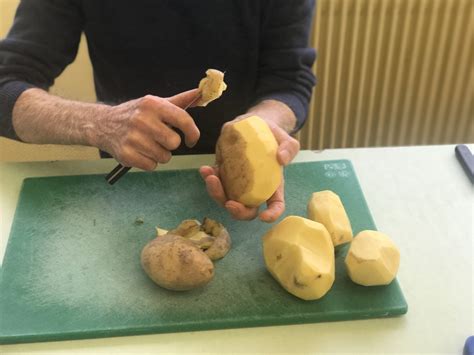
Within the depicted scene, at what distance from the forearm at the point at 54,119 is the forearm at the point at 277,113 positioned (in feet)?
1.01

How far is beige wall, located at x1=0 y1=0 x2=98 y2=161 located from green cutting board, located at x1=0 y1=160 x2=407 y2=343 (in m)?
0.76

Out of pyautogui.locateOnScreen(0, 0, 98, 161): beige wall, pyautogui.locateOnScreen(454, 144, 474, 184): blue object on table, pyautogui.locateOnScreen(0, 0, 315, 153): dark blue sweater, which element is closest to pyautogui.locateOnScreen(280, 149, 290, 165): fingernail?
pyautogui.locateOnScreen(0, 0, 315, 153): dark blue sweater

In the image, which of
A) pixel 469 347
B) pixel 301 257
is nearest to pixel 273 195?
pixel 301 257

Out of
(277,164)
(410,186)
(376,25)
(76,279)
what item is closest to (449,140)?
(376,25)

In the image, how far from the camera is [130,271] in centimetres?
95

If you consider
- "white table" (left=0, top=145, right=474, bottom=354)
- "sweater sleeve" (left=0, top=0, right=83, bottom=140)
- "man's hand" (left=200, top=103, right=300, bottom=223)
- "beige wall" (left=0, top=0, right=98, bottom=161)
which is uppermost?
"sweater sleeve" (left=0, top=0, right=83, bottom=140)

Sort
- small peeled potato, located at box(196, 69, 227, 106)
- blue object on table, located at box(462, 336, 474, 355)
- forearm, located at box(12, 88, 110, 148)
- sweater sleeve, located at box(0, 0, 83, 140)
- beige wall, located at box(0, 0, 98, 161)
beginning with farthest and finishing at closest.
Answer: beige wall, located at box(0, 0, 98, 161)
sweater sleeve, located at box(0, 0, 83, 140)
forearm, located at box(12, 88, 110, 148)
small peeled potato, located at box(196, 69, 227, 106)
blue object on table, located at box(462, 336, 474, 355)

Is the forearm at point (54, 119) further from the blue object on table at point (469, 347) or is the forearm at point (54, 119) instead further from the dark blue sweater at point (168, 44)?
the blue object on table at point (469, 347)

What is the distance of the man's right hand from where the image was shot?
A: 0.94 m

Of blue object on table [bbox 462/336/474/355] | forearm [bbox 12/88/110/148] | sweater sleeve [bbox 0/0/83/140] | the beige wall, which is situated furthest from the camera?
the beige wall

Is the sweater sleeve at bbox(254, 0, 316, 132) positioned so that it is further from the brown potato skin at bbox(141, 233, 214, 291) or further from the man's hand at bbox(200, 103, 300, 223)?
the brown potato skin at bbox(141, 233, 214, 291)

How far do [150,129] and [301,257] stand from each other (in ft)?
1.02

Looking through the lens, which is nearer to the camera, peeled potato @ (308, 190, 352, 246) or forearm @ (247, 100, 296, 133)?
peeled potato @ (308, 190, 352, 246)

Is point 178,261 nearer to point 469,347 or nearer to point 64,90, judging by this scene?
point 469,347
